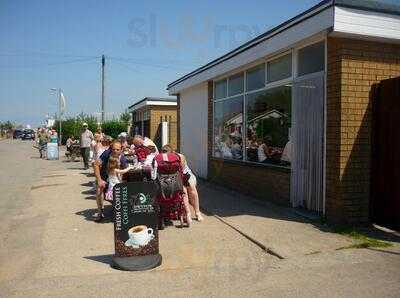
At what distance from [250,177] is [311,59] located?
330 centimetres

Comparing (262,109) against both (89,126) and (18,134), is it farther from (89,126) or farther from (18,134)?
(18,134)

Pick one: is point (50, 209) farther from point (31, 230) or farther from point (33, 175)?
point (33, 175)

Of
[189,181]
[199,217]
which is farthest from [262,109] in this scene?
[199,217]

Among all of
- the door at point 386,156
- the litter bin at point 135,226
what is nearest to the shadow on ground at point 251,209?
the door at point 386,156

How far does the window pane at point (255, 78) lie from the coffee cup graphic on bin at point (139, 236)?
17.9 feet

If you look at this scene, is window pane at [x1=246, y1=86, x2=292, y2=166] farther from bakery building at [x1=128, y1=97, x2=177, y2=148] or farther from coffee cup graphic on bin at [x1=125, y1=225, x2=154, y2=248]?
bakery building at [x1=128, y1=97, x2=177, y2=148]

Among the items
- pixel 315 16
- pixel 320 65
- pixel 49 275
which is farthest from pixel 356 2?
pixel 49 275

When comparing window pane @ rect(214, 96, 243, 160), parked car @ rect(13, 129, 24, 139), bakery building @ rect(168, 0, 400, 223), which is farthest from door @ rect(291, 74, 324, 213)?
parked car @ rect(13, 129, 24, 139)

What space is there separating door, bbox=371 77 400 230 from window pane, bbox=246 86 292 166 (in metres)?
1.88

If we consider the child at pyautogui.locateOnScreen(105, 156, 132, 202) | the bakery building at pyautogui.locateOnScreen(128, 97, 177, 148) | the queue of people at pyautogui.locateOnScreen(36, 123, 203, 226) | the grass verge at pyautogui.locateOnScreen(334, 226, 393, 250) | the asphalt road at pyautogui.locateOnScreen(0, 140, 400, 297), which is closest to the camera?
the asphalt road at pyautogui.locateOnScreen(0, 140, 400, 297)

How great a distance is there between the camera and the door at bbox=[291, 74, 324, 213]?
823cm

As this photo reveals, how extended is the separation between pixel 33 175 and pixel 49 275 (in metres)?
12.4

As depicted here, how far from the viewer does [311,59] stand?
859cm

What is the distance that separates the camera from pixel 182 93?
58.0ft
